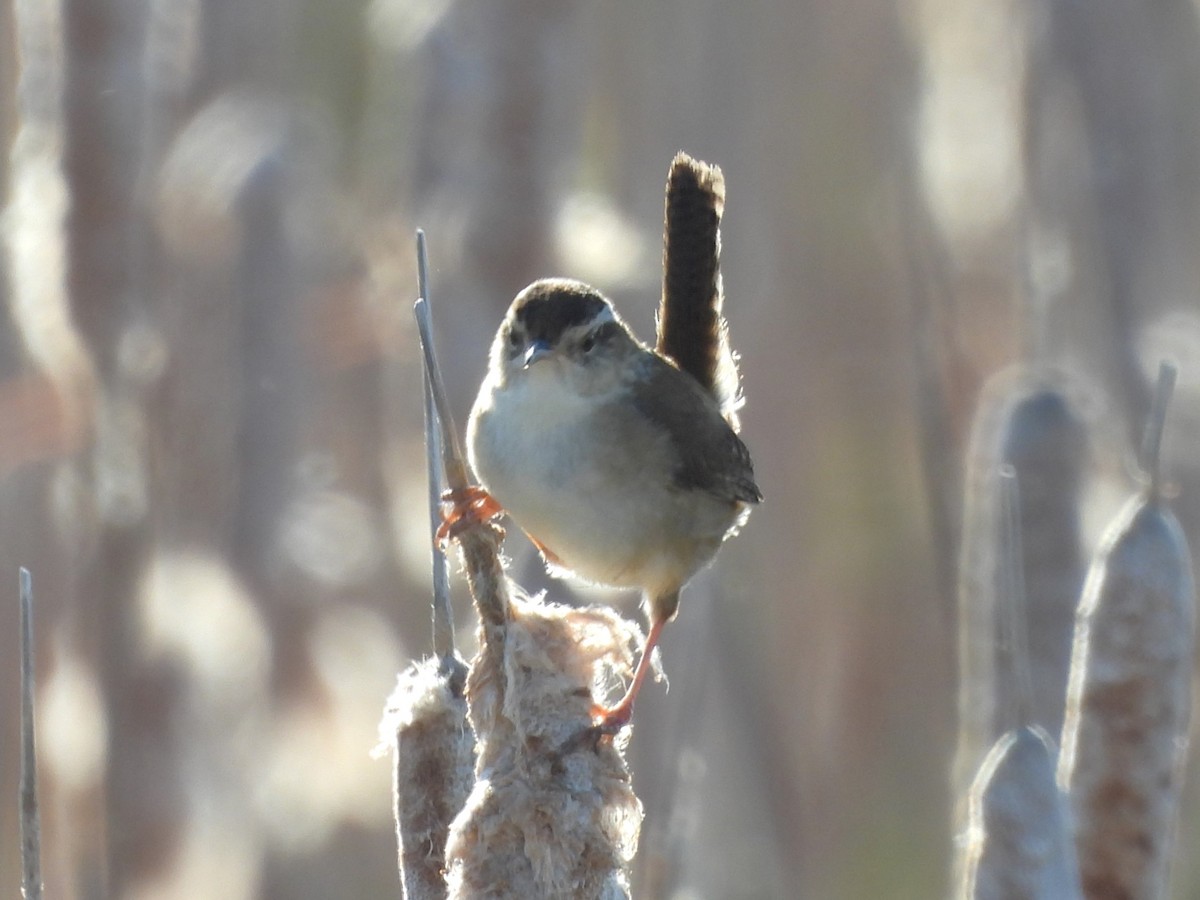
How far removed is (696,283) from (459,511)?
91cm

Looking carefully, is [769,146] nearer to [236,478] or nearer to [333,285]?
[333,285]

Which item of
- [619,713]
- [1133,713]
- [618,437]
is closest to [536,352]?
[618,437]

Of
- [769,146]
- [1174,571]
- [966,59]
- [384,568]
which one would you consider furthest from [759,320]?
[1174,571]

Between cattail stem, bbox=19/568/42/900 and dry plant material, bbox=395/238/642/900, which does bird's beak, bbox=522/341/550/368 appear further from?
cattail stem, bbox=19/568/42/900

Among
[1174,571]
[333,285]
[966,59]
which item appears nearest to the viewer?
[1174,571]

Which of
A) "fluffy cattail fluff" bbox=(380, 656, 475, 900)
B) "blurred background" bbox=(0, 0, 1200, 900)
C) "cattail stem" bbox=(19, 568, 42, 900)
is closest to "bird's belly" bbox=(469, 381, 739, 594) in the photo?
"blurred background" bbox=(0, 0, 1200, 900)

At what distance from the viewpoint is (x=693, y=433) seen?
2.32m

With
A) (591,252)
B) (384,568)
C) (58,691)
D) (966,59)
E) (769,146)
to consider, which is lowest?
(58,691)

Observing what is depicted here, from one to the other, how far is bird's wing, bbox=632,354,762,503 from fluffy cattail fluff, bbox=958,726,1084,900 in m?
0.97

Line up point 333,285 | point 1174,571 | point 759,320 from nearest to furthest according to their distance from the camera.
A: point 1174,571, point 333,285, point 759,320

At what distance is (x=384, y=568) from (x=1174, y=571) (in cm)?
197

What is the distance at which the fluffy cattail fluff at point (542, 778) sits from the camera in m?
1.34

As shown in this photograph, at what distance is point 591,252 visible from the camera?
3.01 metres

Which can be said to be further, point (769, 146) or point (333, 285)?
point (769, 146)
